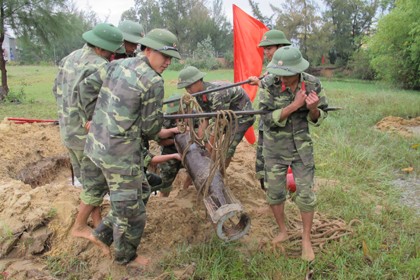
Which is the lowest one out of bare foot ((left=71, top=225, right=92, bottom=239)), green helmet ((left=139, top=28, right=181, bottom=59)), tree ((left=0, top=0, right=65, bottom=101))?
bare foot ((left=71, top=225, right=92, bottom=239))

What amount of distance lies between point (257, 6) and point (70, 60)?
3585cm

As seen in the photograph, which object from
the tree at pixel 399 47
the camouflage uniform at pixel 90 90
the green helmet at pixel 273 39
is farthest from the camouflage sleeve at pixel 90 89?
the tree at pixel 399 47

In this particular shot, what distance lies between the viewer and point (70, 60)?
11.2 feet

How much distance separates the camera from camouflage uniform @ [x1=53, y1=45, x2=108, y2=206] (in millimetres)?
3283

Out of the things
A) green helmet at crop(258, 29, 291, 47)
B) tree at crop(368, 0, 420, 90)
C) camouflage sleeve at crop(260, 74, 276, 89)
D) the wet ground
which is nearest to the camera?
camouflage sleeve at crop(260, 74, 276, 89)

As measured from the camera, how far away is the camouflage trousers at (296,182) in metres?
3.31

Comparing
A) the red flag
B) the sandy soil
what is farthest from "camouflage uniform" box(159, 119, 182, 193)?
the red flag

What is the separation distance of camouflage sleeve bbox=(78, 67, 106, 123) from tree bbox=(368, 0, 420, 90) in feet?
55.2

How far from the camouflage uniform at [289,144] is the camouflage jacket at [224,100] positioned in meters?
0.85

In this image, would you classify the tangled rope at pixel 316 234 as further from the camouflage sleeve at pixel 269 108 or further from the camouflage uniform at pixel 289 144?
the camouflage sleeve at pixel 269 108

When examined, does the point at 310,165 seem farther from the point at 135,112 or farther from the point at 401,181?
the point at 401,181

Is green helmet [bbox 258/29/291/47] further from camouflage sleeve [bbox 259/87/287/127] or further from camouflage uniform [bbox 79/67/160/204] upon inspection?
camouflage uniform [bbox 79/67/160/204]

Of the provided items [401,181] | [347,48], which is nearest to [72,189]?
[401,181]

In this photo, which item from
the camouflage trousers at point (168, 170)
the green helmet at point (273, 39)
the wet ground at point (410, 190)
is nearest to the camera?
the green helmet at point (273, 39)
